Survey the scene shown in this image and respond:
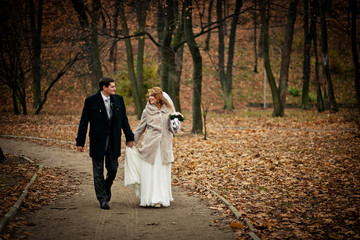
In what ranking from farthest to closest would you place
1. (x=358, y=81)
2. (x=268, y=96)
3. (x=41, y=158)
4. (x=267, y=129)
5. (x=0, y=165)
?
(x=268, y=96) < (x=267, y=129) < (x=358, y=81) < (x=41, y=158) < (x=0, y=165)

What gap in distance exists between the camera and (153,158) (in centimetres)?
683

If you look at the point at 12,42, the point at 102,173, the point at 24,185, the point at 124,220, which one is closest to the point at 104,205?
the point at 102,173

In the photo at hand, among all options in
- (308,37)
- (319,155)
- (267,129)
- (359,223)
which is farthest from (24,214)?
(308,37)

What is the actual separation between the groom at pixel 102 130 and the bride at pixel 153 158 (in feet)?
1.13

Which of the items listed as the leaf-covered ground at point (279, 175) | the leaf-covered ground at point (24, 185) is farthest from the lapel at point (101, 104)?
the leaf-covered ground at point (279, 175)

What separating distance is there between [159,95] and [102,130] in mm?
1205

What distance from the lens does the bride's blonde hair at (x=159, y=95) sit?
22.6ft

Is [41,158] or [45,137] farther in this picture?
[45,137]

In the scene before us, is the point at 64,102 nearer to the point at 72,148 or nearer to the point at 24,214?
the point at 72,148

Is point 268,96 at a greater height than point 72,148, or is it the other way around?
point 268,96

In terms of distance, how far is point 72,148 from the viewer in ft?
47.1

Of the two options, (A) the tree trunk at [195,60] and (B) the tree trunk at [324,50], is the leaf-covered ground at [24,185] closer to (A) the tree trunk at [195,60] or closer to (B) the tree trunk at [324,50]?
(A) the tree trunk at [195,60]

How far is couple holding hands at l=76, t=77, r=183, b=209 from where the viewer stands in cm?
650

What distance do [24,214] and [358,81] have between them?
14.8 meters
